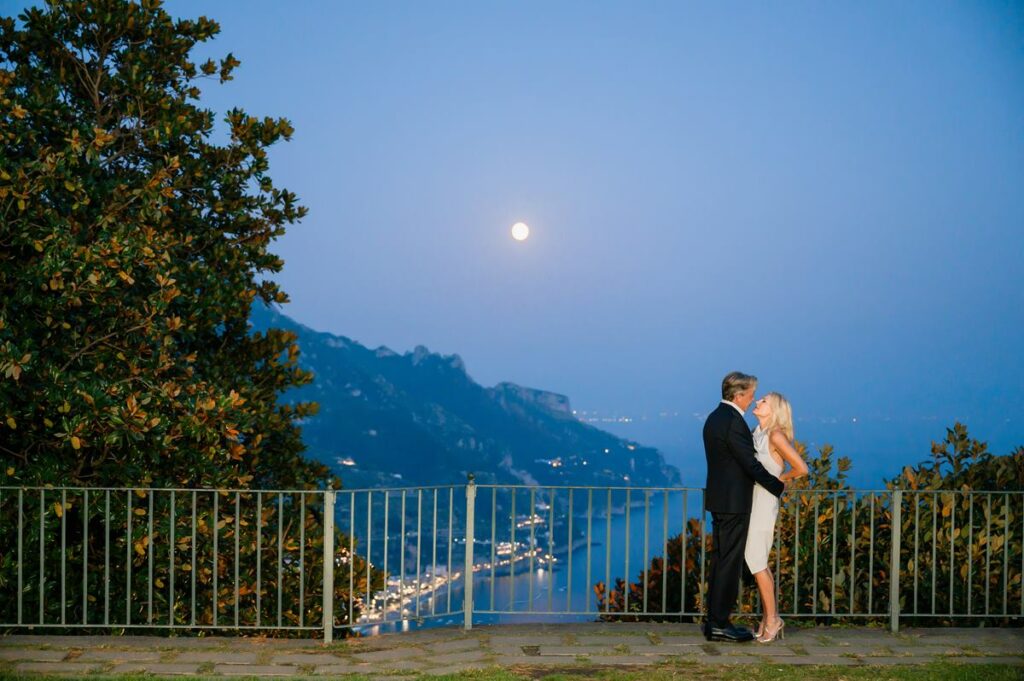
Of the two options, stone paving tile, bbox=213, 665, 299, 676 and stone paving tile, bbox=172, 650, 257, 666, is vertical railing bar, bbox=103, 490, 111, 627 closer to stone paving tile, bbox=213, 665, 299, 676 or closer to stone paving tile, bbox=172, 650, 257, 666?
stone paving tile, bbox=172, 650, 257, 666

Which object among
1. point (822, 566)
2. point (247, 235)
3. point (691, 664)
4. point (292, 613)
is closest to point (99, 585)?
point (292, 613)

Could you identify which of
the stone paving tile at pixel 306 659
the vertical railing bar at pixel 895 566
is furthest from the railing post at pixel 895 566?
the stone paving tile at pixel 306 659

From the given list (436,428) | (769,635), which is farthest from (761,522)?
(436,428)

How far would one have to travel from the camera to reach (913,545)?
9.21 m

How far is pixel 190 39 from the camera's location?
34.5ft

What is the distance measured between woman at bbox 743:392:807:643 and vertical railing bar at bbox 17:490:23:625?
4.48m

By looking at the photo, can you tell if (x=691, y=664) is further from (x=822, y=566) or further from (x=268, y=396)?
(x=268, y=396)

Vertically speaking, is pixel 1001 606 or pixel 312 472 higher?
pixel 312 472

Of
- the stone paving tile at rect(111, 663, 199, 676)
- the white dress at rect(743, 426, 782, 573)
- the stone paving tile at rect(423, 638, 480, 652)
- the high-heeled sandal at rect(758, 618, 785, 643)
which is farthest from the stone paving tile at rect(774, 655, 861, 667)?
the stone paving tile at rect(111, 663, 199, 676)

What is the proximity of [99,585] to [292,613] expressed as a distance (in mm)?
1573

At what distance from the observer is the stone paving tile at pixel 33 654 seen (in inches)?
273

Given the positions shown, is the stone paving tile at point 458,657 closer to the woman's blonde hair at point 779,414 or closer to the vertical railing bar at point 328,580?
the vertical railing bar at point 328,580

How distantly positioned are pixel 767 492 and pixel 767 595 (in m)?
0.75

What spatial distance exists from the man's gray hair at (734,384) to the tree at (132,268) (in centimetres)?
388
